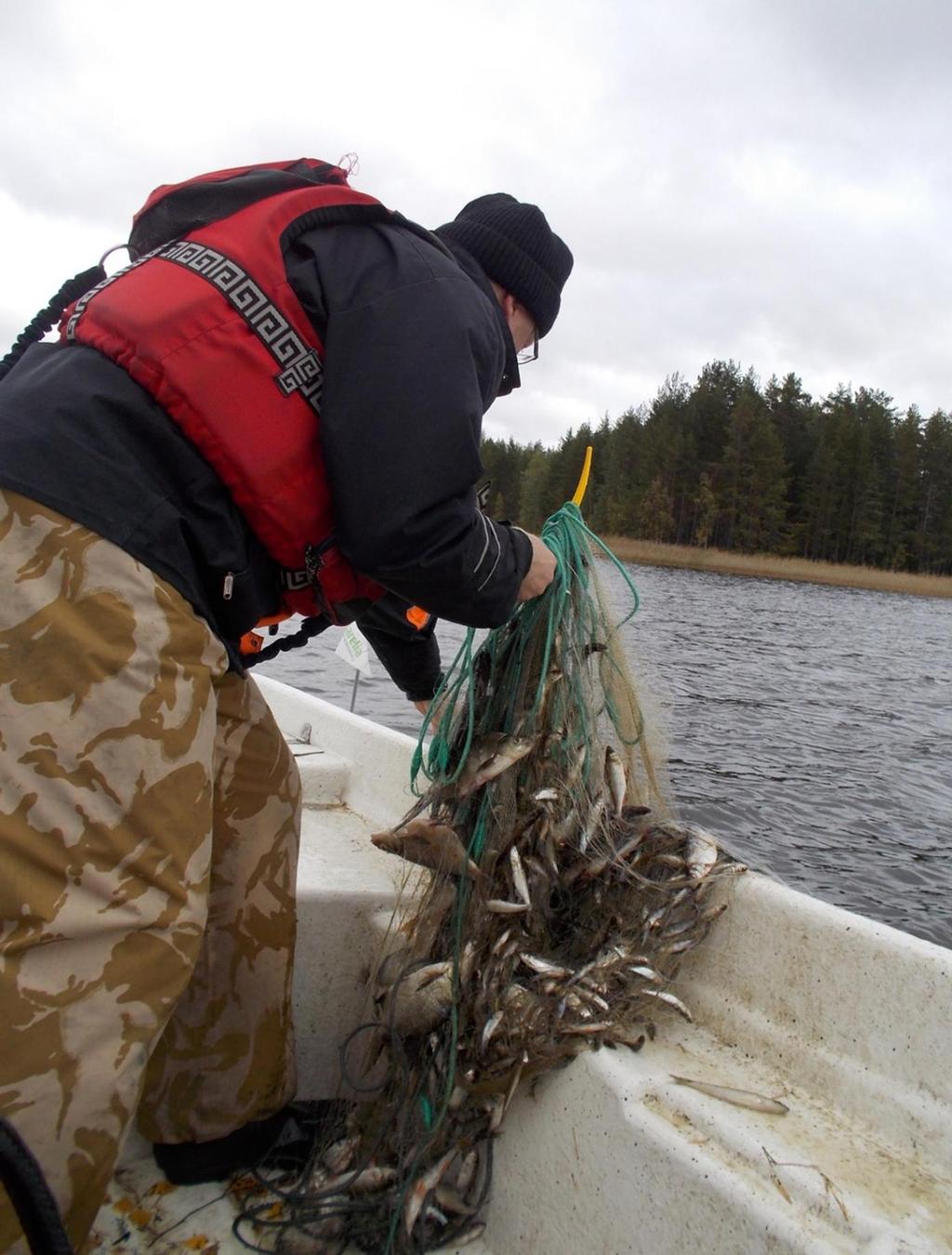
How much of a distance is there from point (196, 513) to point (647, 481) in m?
71.2

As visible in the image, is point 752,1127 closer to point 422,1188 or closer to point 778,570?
point 422,1188

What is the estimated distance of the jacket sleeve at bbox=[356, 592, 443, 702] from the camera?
287cm

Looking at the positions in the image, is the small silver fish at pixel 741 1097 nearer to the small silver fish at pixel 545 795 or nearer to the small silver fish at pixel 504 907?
the small silver fish at pixel 504 907

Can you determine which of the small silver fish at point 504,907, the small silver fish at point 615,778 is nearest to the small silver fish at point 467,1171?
the small silver fish at point 504,907

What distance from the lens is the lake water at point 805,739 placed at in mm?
6879

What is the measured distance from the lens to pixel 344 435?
179 centimetres

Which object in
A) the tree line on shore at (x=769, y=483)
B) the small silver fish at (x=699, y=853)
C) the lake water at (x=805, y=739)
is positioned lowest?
the lake water at (x=805, y=739)

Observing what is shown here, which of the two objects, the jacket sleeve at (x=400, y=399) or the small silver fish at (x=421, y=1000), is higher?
the jacket sleeve at (x=400, y=399)

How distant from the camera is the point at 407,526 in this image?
1847mm

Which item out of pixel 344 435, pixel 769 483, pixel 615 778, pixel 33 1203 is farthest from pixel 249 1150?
pixel 769 483

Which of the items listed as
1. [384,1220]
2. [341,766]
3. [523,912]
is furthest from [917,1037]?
[341,766]

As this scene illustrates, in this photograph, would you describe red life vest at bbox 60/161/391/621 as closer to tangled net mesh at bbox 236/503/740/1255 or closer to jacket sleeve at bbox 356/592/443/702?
jacket sleeve at bbox 356/592/443/702

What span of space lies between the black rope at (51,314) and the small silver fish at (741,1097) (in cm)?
220

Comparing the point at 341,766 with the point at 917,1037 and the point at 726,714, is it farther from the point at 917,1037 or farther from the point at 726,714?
the point at 726,714
